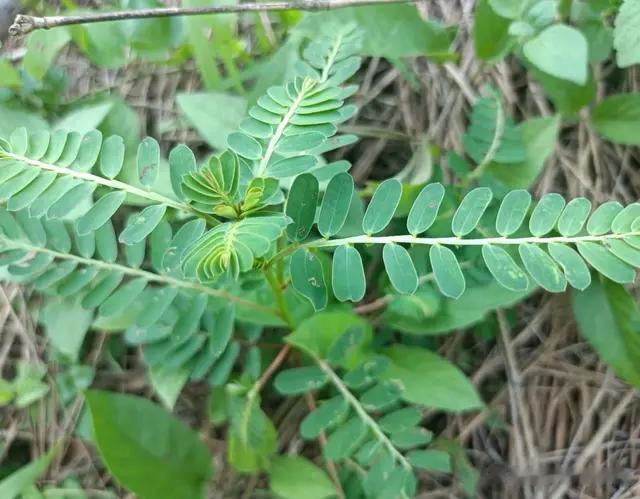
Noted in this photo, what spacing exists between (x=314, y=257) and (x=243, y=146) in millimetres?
142

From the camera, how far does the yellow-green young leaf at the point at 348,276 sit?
2.35 feet

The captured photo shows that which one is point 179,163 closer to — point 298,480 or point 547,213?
point 547,213

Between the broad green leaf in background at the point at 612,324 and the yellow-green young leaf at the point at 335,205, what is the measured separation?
52cm

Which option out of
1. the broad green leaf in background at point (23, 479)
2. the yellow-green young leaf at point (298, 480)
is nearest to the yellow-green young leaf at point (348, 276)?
the yellow-green young leaf at point (298, 480)

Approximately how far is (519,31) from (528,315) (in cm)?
46

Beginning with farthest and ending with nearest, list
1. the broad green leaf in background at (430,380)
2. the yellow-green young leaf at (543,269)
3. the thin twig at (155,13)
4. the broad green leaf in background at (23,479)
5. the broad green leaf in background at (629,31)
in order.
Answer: the broad green leaf in background at (23,479)
the broad green leaf in background at (430,380)
the broad green leaf in background at (629,31)
the thin twig at (155,13)
the yellow-green young leaf at (543,269)

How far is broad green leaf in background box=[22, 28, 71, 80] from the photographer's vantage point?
45.0 inches

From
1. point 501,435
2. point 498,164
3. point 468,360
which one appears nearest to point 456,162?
point 498,164

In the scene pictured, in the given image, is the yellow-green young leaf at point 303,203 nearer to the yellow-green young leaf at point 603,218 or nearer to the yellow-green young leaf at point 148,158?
the yellow-green young leaf at point 148,158

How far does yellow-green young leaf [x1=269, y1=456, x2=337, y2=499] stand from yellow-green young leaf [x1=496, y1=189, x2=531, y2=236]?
0.50 meters

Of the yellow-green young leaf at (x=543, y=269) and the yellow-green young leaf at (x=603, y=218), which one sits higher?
the yellow-green young leaf at (x=603, y=218)

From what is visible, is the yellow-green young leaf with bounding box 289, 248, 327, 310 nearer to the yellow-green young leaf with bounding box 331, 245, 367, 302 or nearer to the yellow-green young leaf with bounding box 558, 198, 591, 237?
the yellow-green young leaf with bounding box 331, 245, 367, 302

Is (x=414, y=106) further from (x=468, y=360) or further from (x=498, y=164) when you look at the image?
(x=468, y=360)

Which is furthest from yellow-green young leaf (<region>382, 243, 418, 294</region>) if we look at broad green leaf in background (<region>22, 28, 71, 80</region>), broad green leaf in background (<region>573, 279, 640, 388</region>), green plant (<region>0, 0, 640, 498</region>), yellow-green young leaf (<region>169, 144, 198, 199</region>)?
broad green leaf in background (<region>22, 28, 71, 80</region>)
